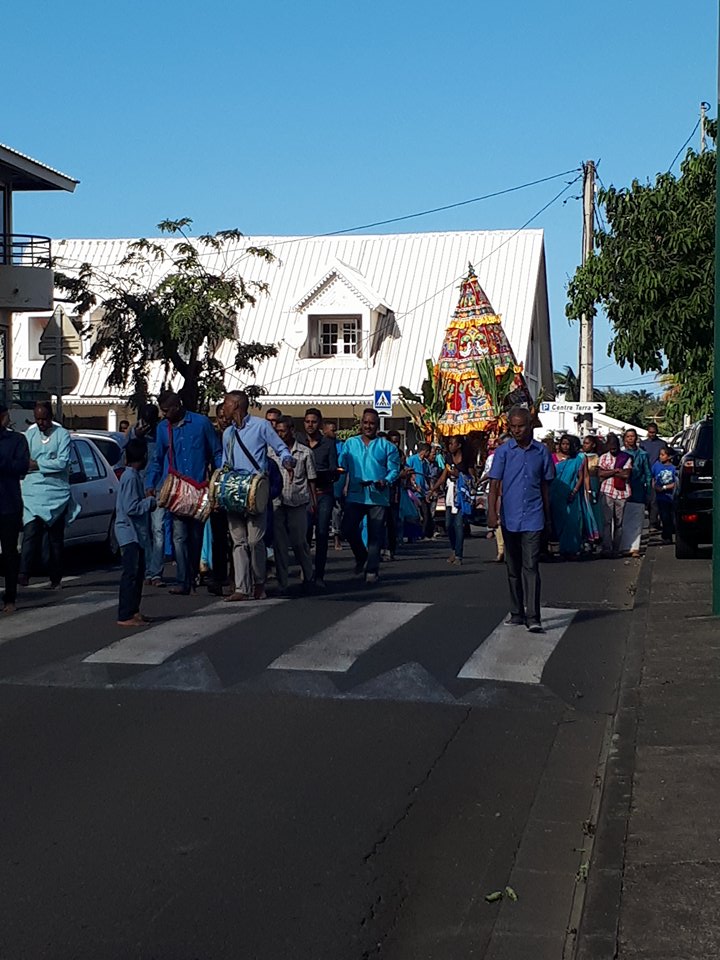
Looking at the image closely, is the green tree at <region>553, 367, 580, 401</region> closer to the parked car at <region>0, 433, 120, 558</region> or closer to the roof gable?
the roof gable

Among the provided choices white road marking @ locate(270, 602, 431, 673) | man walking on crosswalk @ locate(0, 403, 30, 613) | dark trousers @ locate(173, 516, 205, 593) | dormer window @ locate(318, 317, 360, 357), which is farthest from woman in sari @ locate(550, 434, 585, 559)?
dormer window @ locate(318, 317, 360, 357)

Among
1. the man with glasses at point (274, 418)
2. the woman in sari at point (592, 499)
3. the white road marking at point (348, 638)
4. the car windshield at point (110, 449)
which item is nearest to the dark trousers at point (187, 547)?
the white road marking at point (348, 638)

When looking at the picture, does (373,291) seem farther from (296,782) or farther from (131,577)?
(296,782)

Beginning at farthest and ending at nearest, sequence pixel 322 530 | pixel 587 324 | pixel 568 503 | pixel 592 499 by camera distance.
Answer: pixel 587 324 < pixel 592 499 < pixel 568 503 < pixel 322 530

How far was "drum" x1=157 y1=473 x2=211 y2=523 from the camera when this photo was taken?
40.1 feet

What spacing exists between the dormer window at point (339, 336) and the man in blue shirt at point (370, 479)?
2804 cm

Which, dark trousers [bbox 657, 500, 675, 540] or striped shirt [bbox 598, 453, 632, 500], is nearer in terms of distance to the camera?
striped shirt [bbox 598, 453, 632, 500]

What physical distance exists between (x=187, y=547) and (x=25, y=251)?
18.3 m

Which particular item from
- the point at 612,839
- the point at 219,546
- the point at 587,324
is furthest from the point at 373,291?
the point at 612,839

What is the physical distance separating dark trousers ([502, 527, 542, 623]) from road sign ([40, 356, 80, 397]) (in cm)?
1055

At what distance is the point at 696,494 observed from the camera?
1742cm

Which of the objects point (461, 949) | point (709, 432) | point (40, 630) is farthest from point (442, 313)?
point (461, 949)

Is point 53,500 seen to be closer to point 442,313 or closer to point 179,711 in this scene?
point 179,711

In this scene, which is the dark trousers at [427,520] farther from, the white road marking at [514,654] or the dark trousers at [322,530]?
the white road marking at [514,654]
